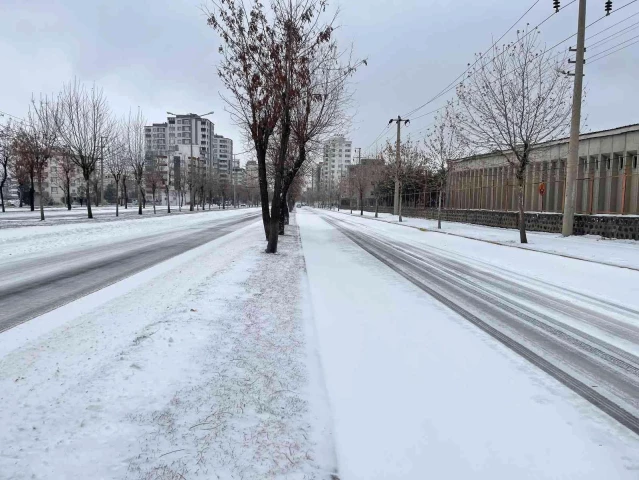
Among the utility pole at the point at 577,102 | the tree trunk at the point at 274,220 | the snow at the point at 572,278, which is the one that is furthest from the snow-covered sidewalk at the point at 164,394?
the utility pole at the point at 577,102

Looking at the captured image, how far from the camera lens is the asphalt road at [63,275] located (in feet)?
20.9

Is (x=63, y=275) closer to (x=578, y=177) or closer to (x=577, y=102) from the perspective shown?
(x=577, y=102)

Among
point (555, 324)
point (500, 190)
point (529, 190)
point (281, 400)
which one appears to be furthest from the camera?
point (500, 190)

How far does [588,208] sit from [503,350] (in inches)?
861

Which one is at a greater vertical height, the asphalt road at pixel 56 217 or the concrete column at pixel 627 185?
the concrete column at pixel 627 185

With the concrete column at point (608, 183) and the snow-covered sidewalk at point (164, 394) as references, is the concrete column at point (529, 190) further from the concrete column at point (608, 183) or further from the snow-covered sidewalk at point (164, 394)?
the snow-covered sidewalk at point (164, 394)

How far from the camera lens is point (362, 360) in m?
4.38

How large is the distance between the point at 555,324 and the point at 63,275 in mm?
9388

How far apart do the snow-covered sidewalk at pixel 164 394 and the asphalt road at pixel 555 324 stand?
2300 mm

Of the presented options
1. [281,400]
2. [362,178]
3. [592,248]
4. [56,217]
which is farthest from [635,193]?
[362,178]

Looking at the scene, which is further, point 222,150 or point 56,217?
point 222,150

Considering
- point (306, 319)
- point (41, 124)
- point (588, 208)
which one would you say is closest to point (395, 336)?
point (306, 319)

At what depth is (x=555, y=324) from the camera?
233 inches

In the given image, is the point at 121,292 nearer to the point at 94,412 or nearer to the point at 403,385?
the point at 94,412
